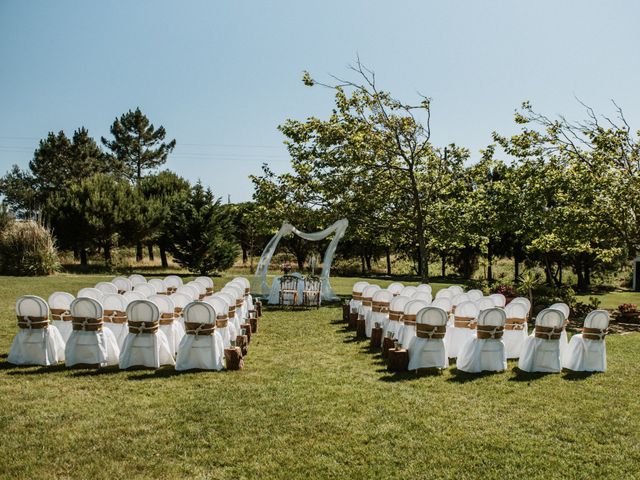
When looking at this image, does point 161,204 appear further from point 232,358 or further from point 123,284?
point 232,358

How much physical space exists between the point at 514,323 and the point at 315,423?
20.4ft

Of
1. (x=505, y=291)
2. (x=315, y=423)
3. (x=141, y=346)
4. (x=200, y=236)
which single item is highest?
(x=200, y=236)

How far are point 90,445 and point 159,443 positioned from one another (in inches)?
28.1

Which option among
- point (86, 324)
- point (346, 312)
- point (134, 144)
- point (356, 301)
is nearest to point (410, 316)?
point (356, 301)

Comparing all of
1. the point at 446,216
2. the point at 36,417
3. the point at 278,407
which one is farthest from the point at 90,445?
the point at 446,216

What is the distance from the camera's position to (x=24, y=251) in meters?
28.1

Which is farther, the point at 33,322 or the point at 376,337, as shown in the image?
the point at 376,337

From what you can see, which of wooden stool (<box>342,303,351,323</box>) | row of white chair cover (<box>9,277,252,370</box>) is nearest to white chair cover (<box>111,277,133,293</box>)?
row of white chair cover (<box>9,277,252,370</box>)

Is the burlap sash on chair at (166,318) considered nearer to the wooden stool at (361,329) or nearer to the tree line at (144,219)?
the wooden stool at (361,329)

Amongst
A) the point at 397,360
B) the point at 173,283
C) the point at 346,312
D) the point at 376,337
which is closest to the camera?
the point at 397,360

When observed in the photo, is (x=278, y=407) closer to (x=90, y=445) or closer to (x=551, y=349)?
(x=90, y=445)

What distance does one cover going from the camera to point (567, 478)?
497 centimetres

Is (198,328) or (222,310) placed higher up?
(222,310)

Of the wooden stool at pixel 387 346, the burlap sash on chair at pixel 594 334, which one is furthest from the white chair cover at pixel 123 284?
the burlap sash on chair at pixel 594 334
